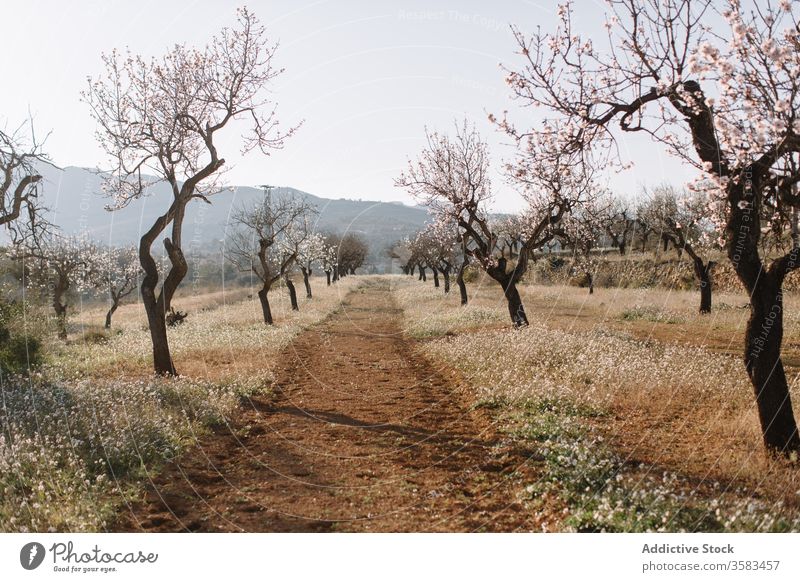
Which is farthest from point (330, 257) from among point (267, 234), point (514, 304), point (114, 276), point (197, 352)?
point (197, 352)

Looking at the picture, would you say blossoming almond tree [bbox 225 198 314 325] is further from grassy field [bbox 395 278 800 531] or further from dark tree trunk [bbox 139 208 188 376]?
dark tree trunk [bbox 139 208 188 376]

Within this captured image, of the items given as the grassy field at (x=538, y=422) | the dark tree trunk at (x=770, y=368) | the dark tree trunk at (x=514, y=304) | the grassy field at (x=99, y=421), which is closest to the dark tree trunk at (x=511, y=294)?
the dark tree trunk at (x=514, y=304)

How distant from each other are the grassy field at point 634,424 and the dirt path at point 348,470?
0.78m

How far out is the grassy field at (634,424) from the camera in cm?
691

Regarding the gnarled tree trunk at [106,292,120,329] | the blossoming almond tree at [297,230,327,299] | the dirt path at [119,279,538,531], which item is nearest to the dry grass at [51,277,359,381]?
the dirt path at [119,279,538,531]

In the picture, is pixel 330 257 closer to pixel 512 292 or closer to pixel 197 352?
pixel 512 292

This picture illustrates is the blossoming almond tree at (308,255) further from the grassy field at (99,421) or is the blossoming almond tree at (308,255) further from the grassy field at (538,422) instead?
the grassy field at (99,421)

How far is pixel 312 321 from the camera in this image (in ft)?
115

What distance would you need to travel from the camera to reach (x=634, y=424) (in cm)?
1075
